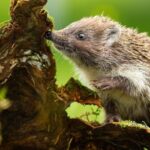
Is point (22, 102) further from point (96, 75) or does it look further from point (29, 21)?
point (96, 75)

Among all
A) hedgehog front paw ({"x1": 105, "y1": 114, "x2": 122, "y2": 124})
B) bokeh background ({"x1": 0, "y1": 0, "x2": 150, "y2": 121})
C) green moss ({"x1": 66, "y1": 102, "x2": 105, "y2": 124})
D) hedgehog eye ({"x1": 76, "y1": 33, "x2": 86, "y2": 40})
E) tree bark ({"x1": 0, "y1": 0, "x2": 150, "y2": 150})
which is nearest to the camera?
tree bark ({"x1": 0, "y1": 0, "x2": 150, "y2": 150})

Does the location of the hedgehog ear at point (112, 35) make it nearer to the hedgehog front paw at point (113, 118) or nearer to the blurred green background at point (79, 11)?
the blurred green background at point (79, 11)

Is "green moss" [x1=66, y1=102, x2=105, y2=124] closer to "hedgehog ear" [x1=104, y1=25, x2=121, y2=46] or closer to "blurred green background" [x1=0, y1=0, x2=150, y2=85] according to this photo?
"blurred green background" [x1=0, y1=0, x2=150, y2=85]

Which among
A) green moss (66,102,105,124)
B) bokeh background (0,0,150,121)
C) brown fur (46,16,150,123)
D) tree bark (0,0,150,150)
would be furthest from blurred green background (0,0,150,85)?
tree bark (0,0,150,150)

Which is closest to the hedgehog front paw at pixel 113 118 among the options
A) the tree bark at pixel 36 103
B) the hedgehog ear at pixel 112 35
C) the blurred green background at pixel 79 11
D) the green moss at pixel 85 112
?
the green moss at pixel 85 112

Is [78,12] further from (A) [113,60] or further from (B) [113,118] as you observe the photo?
(B) [113,118]

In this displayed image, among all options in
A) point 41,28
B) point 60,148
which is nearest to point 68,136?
point 60,148

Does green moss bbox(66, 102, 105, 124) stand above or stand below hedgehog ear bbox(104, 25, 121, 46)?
below
